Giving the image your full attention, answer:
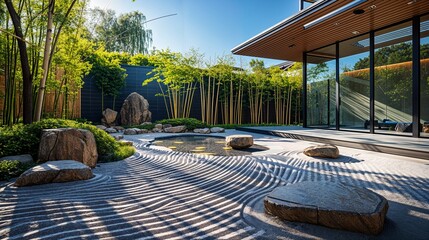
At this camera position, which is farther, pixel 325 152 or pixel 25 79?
pixel 25 79

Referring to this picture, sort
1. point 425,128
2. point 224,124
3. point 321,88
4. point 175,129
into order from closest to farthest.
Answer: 1. point 425,128
2. point 321,88
3. point 175,129
4. point 224,124

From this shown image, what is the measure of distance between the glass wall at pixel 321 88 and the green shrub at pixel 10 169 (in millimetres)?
6820

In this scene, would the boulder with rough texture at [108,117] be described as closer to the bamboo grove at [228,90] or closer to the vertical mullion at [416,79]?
the bamboo grove at [228,90]

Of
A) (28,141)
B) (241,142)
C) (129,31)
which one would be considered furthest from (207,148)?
(129,31)

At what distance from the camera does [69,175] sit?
88.4 inches

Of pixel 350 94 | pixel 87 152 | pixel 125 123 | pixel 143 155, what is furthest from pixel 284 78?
pixel 87 152

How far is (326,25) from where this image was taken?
5.15 m

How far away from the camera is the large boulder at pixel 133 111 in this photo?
874 cm

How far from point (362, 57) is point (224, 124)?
17.4ft

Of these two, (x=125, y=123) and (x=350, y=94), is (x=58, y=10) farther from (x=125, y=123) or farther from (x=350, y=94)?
(x=350, y=94)

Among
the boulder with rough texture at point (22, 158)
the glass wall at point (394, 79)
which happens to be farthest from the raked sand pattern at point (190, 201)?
the glass wall at point (394, 79)

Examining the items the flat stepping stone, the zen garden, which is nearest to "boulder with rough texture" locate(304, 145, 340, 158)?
the zen garden

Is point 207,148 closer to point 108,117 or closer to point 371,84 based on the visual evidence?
point 371,84

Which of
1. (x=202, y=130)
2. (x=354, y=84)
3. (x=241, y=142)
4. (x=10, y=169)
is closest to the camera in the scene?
(x=10, y=169)
